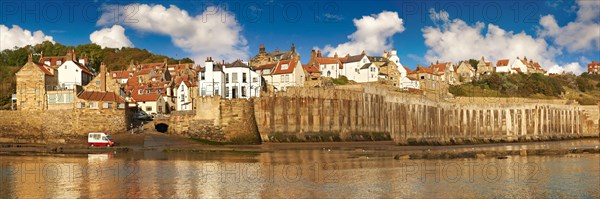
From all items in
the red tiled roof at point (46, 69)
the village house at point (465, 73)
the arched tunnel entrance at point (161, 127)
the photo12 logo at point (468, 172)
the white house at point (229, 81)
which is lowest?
the photo12 logo at point (468, 172)

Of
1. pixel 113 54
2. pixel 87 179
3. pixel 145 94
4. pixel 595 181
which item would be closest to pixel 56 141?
pixel 145 94

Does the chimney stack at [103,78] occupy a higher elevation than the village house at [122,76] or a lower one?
lower

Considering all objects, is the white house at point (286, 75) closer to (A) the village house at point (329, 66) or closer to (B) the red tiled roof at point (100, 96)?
(A) the village house at point (329, 66)

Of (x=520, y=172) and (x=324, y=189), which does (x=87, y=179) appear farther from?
(x=520, y=172)

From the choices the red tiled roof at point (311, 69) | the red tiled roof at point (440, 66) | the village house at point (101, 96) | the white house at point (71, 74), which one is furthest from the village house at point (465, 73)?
the white house at point (71, 74)

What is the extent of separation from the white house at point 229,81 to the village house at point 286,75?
13.1 m

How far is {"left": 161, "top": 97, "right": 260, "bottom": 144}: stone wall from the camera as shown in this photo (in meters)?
60.3

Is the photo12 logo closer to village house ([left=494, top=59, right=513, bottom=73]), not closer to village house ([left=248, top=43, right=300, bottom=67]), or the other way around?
village house ([left=248, top=43, right=300, bottom=67])

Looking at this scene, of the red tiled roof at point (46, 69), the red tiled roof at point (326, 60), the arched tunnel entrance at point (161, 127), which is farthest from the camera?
the red tiled roof at point (326, 60)

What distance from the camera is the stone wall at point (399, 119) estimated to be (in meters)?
61.2

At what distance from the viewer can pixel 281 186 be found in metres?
26.8

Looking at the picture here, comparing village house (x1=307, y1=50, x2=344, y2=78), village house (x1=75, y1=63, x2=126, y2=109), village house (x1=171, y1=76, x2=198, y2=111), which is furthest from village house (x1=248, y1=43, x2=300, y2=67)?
village house (x1=75, y1=63, x2=126, y2=109)

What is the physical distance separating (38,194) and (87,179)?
527cm

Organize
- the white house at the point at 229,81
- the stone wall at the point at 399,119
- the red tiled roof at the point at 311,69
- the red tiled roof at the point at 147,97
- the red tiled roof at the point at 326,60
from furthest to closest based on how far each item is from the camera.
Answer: the red tiled roof at the point at 326,60 → the red tiled roof at the point at 311,69 → the red tiled roof at the point at 147,97 → the white house at the point at 229,81 → the stone wall at the point at 399,119
